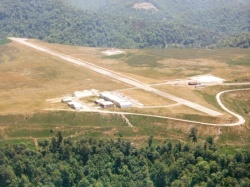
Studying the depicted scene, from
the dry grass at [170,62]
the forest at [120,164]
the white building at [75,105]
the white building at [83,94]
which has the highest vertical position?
A: the dry grass at [170,62]

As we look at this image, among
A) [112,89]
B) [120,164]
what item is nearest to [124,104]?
[112,89]

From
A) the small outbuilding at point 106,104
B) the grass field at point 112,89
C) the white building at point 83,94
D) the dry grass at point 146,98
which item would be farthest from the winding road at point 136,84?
the white building at point 83,94

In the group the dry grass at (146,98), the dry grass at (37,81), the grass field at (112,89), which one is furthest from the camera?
the dry grass at (37,81)

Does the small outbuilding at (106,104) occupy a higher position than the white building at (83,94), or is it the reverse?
the white building at (83,94)

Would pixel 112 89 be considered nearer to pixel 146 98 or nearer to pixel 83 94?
pixel 83 94

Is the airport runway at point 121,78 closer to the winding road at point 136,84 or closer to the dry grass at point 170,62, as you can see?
the winding road at point 136,84

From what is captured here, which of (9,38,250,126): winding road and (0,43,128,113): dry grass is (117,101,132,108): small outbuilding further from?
(0,43,128,113): dry grass

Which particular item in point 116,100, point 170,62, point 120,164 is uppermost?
point 170,62
